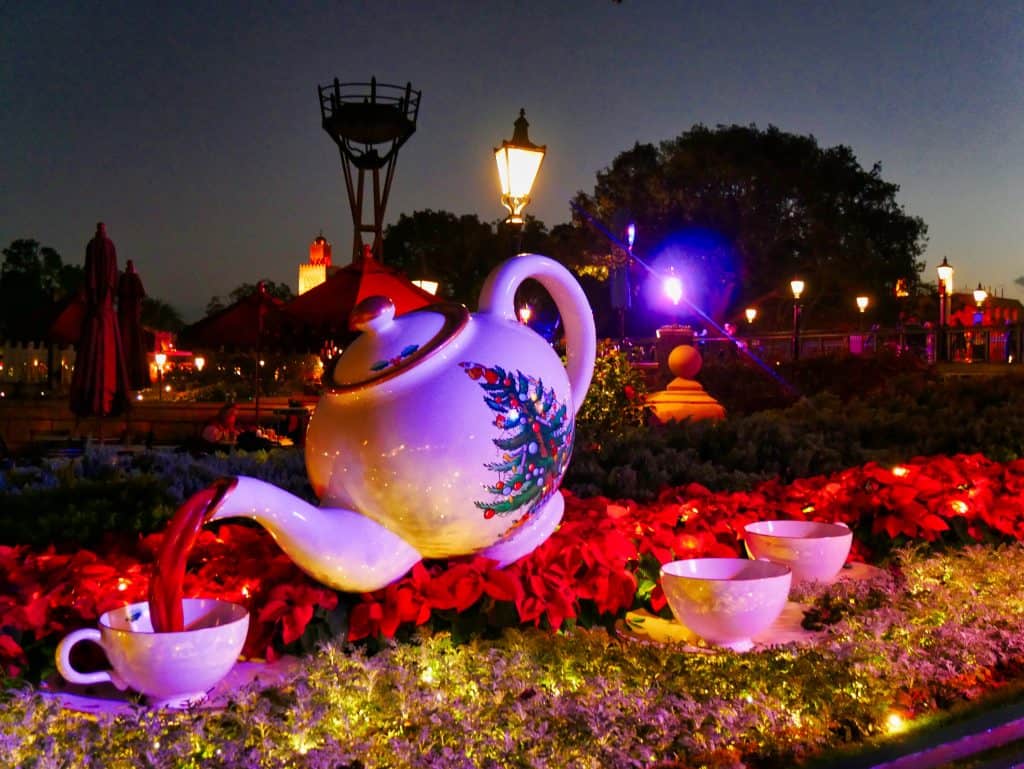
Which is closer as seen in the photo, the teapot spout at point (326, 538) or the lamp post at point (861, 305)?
the teapot spout at point (326, 538)

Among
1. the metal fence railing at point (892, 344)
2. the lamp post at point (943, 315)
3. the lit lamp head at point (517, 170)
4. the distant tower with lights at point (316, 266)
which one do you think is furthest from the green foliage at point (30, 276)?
the lit lamp head at point (517, 170)

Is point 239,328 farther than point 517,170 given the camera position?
Yes

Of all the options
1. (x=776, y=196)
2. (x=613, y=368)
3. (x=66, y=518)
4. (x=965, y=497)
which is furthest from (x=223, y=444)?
(x=776, y=196)

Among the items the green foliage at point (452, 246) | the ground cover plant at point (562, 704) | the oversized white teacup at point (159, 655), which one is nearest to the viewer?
the ground cover plant at point (562, 704)

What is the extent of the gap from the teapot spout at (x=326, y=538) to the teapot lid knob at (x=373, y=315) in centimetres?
54

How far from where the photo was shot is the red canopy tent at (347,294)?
421 inches

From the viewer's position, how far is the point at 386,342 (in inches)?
113

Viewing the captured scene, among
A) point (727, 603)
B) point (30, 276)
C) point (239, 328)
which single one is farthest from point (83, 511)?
point (30, 276)

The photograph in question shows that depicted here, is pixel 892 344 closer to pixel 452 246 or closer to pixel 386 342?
pixel 386 342

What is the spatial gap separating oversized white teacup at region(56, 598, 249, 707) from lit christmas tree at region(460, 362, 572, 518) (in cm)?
80

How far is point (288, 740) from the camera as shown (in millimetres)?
2148

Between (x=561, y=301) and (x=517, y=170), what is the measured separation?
16.5 ft

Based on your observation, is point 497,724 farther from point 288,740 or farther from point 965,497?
point 965,497

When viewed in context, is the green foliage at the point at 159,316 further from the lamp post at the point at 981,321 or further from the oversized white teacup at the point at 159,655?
the oversized white teacup at the point at 159,655
